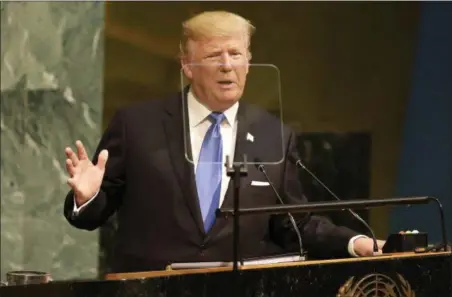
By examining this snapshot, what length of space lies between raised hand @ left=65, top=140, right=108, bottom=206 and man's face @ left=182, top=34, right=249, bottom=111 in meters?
0.47

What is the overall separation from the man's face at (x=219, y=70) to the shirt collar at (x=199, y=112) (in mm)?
21

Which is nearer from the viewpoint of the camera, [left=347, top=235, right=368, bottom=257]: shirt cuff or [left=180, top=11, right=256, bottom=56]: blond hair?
[left=347, top=235, right=368, bottom=257]: shirt cuff

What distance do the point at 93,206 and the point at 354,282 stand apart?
0.86 meters

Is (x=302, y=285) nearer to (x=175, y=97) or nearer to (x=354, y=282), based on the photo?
(x=354, y=282)

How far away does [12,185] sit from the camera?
394 centimetres

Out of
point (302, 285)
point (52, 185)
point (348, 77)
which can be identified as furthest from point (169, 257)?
point (348, 77)

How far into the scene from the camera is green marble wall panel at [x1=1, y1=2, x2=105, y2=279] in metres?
3.93

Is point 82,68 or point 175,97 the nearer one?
point 175,97

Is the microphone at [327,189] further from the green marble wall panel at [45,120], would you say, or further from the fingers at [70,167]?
the green marble wall panel at [45,120]

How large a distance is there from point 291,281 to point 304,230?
0.70 metres

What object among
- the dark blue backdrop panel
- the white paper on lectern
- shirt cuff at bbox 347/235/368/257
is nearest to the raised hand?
the white paper on lectern

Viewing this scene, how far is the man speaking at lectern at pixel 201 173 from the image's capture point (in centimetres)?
272

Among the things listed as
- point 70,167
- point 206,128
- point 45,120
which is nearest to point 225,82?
point 206,128

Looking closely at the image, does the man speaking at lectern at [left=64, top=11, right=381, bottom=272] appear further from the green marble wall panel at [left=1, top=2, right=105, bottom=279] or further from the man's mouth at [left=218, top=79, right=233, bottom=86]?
the green marble wall panel at [left=1, top=2, right=105, bottom=279]
